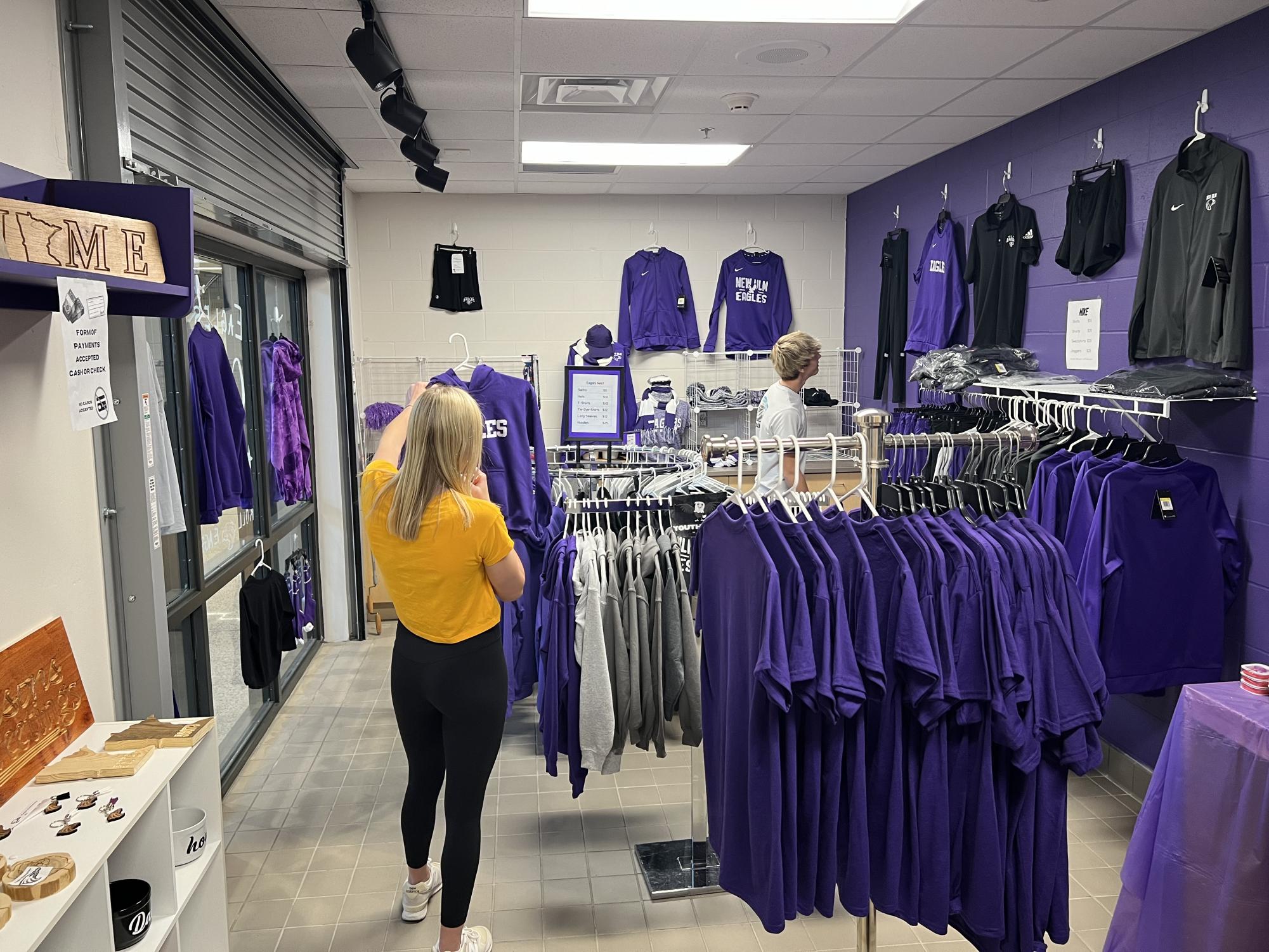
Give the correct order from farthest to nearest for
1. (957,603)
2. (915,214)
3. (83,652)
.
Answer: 1. (915,214)
2. (83,652)
3. (957,603)

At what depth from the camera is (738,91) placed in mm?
3789

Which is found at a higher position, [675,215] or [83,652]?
[675,215]

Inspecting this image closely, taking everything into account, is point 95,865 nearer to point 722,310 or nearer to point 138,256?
point 138,256

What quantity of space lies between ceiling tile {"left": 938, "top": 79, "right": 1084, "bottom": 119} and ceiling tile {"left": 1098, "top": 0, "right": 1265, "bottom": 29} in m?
0.66

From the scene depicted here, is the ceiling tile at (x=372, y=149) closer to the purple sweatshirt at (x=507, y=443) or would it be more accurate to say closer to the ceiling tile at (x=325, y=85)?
the ceiling tile at (x=325, y=85)

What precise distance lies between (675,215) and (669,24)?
350cm

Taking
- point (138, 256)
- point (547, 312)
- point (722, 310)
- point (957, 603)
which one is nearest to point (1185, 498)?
point (957, 603)

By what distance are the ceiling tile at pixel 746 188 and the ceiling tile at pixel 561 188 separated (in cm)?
73

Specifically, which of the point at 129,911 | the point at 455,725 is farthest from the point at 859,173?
the point at 129,911

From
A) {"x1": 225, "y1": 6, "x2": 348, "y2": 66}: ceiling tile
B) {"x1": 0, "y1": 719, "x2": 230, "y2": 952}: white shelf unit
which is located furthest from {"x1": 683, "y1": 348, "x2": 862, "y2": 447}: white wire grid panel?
{"x1": 0, "y1": 719, "x2": 230, "y2": 952}: white shelf unit

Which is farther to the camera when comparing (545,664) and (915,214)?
(915,214)

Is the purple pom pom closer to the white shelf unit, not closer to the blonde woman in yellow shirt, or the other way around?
the blonde woman in yellow shirt

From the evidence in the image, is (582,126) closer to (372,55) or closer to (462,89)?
(462,89)

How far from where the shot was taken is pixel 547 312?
6.41 metres
